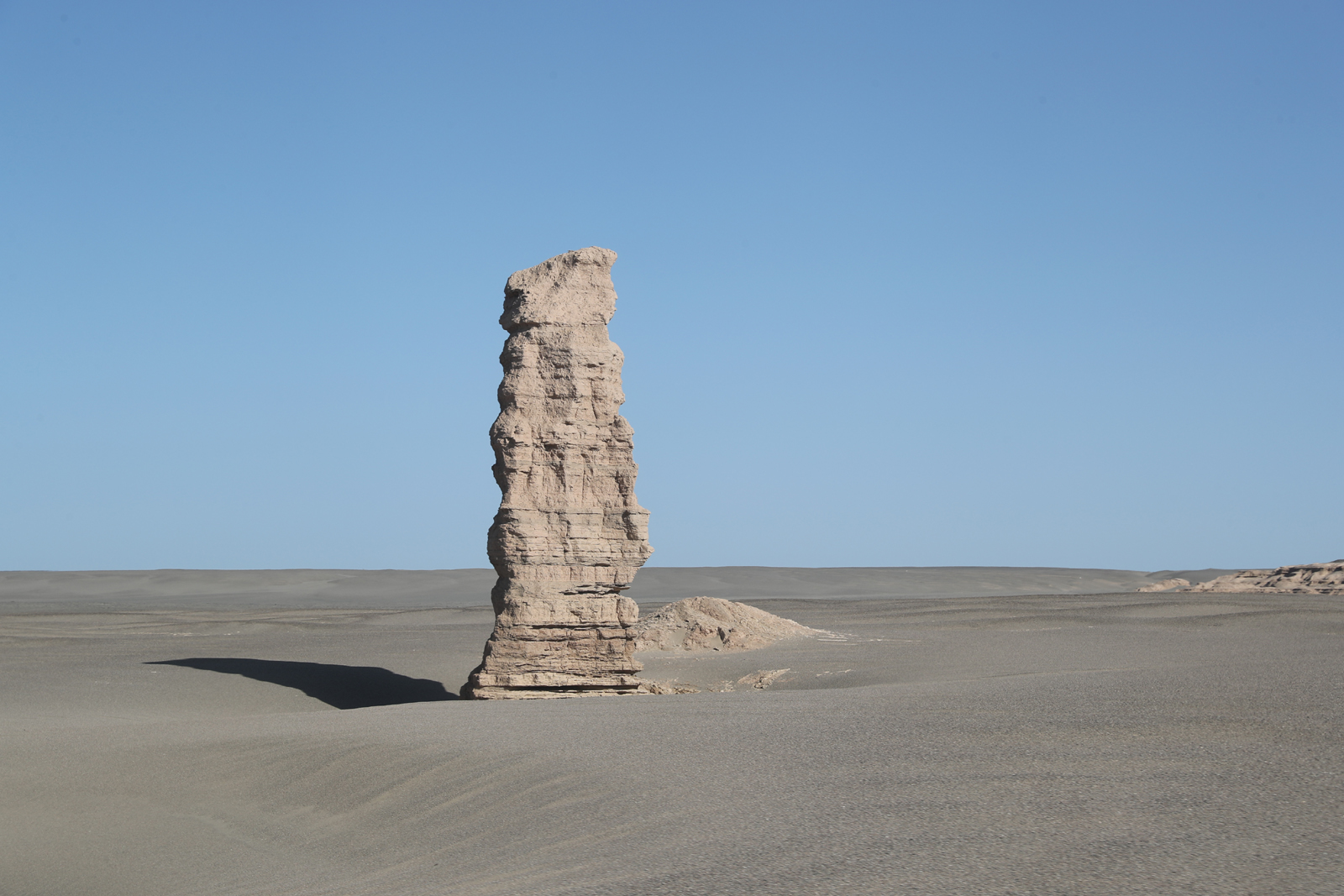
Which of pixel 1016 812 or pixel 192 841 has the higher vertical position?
pixel 1016 812

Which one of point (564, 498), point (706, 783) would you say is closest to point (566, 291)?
point (564, 498)

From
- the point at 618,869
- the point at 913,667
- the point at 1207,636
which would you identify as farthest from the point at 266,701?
the point at 1207,636

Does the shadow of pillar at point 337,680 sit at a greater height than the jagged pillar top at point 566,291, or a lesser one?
lesser

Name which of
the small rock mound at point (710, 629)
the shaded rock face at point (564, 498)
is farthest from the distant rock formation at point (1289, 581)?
the shaded rock face at point (564, 498)

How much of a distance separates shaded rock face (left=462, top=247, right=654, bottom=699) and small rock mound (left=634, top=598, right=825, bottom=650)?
22.3 ft

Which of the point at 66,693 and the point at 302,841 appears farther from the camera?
the point at 66,693

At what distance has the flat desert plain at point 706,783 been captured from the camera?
5.63m

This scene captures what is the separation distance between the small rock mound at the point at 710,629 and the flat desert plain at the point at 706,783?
4098mm

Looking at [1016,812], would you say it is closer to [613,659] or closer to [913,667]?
[613,659]

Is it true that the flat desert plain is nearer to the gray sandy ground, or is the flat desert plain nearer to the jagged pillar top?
the jagged pillar top

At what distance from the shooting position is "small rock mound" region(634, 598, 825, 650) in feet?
72.0

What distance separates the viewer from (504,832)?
721 cm

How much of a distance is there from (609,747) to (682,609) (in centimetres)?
1404

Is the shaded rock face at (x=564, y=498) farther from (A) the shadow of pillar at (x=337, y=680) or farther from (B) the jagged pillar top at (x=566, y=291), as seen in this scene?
(A) the shadow of pillar at (x=337, y=680)
